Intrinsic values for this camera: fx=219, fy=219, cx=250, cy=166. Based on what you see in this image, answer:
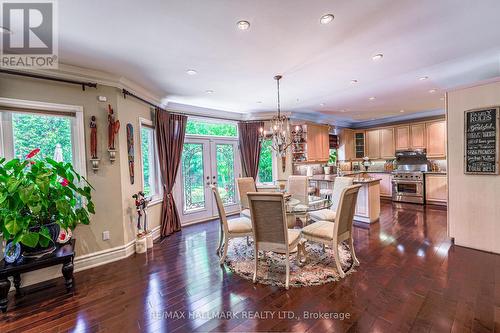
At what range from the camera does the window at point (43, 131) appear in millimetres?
2631

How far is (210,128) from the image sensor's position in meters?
5.56

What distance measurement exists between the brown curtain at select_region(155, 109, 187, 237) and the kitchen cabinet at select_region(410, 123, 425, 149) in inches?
268

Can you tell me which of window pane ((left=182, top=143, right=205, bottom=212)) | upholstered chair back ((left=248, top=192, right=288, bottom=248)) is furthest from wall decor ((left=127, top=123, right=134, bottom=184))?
upholstered chair back ((left=248, top=192, right=288, bottom=248))

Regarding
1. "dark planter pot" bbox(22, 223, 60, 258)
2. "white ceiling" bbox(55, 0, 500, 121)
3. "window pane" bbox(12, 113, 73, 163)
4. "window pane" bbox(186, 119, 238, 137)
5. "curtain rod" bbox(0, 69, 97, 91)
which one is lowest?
"dark planter pot" bbox(22, 223, 60, 258)

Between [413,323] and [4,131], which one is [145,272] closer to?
A: [4,131]

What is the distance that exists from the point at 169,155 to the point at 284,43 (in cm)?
313

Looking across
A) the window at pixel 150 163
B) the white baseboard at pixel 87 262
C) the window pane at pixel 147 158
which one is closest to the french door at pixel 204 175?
the window at pixel 150 163

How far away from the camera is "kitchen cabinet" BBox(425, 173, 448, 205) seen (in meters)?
5.91

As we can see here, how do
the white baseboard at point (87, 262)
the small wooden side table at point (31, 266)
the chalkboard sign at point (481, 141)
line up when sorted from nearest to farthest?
the small wooden side table at point (31, 266) → the white baseboard at point (87, 262) → the chalkboard sign at point (481, 141)

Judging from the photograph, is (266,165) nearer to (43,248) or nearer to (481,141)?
(481,141)

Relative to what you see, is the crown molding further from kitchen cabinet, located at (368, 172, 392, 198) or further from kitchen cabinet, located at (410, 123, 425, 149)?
kitchen cabinet, located at (410, 123, 425, 149)

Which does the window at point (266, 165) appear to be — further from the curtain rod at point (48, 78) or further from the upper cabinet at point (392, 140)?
the curtain rod at point (48, 78)

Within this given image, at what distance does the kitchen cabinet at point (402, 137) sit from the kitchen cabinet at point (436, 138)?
1.59ft

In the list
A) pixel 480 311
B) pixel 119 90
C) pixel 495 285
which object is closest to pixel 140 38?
pixel 119 90
